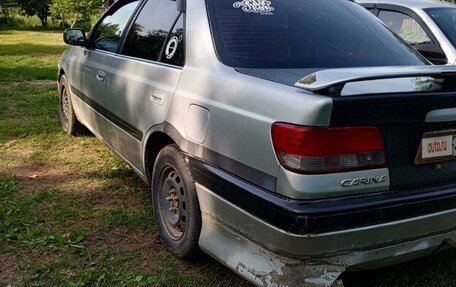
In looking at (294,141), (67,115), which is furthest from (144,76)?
(67,115)

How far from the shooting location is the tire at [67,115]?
5445mm

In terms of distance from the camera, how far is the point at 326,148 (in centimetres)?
210

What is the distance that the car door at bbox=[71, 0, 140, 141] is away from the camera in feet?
13.5

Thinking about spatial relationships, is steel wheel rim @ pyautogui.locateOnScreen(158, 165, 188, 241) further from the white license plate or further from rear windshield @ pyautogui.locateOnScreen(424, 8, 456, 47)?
rear windshield @ pyautogui.locateOnScreen(424, 8, 456, 47)

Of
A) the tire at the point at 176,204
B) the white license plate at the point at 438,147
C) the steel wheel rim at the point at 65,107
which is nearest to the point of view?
the white license plate at the point at 438,147

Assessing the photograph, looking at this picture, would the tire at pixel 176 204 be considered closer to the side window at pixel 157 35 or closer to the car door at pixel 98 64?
the side window at pixel 157 35

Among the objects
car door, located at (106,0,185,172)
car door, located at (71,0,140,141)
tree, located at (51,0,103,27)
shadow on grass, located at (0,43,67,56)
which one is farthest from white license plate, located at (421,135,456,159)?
tree, located at (51,0,103,27)

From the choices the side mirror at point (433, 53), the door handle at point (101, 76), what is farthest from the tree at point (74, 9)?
the door handle at point (101, 76)

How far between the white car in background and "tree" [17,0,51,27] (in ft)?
81.0

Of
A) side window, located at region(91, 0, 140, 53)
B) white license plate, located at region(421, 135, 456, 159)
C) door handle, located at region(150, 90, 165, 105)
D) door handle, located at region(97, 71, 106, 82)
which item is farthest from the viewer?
side window, located at region(91, 0, 140, 53)

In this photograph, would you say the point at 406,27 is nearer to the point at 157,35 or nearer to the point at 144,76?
the point at 157,35

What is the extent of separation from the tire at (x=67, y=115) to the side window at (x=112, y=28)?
37.9 inches

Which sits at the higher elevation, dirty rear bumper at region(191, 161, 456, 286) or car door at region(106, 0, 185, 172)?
car door at region(106, 0, 185, 172)

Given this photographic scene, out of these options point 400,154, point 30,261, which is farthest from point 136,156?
point 400,154
